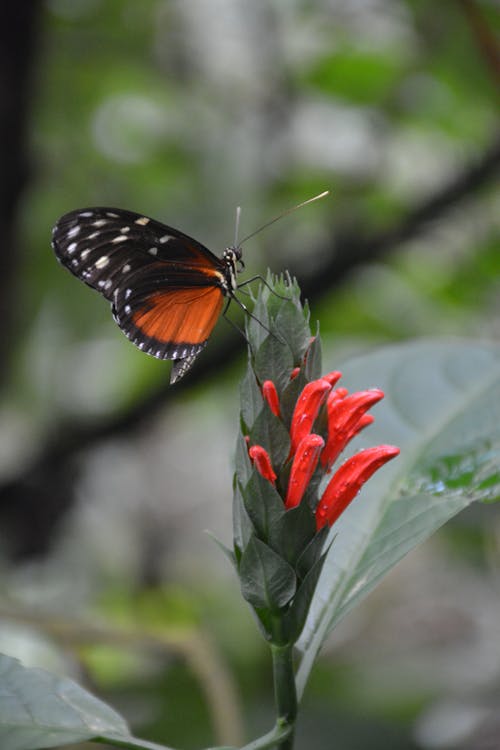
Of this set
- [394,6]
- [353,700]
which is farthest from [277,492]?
[394,6]

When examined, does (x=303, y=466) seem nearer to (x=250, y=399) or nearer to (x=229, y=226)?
(x=250, y=399)

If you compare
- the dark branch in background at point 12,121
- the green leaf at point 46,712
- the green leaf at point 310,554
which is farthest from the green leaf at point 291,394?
the dark branch in background at point 12,121

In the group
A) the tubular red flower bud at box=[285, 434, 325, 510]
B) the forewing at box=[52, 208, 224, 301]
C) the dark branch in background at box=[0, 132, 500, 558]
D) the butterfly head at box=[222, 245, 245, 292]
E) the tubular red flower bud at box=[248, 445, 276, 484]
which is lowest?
the dark branch in background at box=[0, 132, 500, 558]

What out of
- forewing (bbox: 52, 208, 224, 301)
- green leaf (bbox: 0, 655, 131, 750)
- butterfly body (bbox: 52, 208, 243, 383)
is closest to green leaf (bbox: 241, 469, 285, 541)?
green leaf (bbox: 0, 655, 131, 750)

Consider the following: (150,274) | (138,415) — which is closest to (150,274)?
(150,274)

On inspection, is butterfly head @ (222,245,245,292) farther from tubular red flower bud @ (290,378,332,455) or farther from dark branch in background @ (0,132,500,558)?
dark branch in background @ (0,132,500,558)

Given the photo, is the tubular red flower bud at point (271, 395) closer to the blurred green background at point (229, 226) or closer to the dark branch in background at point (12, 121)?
the blurred green background at point (229, 226)
